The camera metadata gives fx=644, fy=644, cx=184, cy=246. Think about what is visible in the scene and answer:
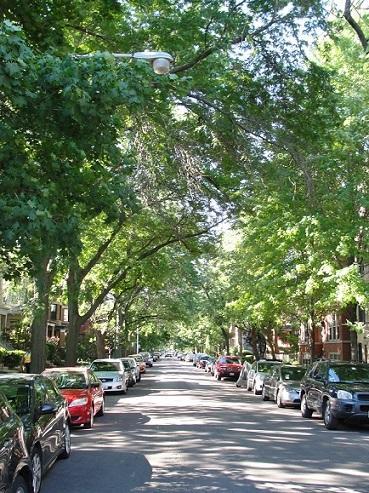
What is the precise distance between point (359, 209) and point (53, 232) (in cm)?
1661

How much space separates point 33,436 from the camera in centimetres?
768

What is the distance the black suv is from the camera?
14.8 meters

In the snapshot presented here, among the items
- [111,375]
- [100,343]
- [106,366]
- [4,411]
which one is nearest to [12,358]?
[106,366]

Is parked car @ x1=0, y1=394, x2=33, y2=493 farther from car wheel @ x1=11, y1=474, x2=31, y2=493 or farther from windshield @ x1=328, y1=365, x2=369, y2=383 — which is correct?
windshield @ x1=328, y1=365, x2=369, y2=383

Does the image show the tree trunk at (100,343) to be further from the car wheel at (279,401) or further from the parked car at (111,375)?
the car wheel at (279,401)

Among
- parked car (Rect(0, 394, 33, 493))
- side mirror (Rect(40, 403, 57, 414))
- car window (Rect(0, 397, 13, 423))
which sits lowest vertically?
parked car (Rect(0, 394, 33, 493))

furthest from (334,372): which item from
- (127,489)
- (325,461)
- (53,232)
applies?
(53,232)

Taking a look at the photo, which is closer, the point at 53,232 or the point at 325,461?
the point at 53,232

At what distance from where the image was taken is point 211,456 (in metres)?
10.4

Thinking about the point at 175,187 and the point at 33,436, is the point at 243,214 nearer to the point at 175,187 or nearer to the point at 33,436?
the point at 175,187

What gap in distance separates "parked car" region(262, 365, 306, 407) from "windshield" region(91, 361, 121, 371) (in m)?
6.93

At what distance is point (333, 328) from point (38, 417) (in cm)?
3847

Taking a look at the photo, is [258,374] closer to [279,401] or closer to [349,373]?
[279,401]

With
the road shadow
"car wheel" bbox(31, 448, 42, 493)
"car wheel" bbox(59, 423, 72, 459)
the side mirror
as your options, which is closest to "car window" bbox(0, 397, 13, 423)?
"car wheel" bbox(31, 448, 42, 493)
